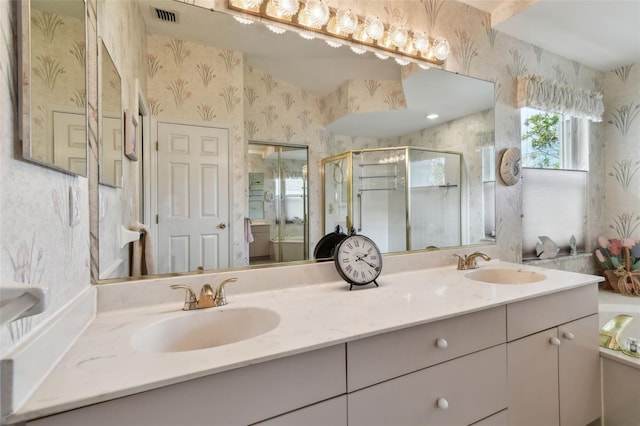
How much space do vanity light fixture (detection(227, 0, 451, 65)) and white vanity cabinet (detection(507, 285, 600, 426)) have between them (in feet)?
4.70

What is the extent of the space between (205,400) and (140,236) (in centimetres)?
74

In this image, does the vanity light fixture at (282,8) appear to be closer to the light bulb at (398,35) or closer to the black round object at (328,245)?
the light bulb at (398,35)

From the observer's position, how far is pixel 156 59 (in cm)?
117

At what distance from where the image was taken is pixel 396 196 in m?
1.69

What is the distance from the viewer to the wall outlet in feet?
2.66

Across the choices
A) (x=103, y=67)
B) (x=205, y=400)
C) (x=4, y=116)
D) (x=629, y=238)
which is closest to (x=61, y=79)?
(x=4, y=116)

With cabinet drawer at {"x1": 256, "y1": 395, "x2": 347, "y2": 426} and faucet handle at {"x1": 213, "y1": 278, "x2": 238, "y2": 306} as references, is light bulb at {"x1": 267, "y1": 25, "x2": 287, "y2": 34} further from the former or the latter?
cabinet drawer at {"x1": 256, "y1": 395, "x2": 347, "y2": 426}

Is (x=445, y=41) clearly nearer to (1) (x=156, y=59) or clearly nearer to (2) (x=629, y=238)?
(1) (x=156, y=59)

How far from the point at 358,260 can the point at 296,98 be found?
833 millimetres

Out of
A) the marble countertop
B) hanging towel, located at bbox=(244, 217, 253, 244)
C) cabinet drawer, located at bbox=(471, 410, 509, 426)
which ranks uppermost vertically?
hanging towel, located at bbox=(244, 217, 253, 244)

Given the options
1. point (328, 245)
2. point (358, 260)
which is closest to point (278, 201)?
point (328, 245)

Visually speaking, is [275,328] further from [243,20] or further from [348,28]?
[348,28]

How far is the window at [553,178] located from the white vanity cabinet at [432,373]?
4.65 feet

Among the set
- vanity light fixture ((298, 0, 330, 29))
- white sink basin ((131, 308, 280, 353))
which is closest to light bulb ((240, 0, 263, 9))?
vanity light fixture ((298, 0, 330, 29))
